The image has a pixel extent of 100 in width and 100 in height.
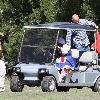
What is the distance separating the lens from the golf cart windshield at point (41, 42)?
19891mm

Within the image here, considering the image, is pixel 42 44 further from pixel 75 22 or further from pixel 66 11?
pixel 66 11

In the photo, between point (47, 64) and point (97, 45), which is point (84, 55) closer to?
point (97, 45)

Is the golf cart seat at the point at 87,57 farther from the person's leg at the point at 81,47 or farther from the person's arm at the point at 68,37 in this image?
the person's arm at the point at 68,37

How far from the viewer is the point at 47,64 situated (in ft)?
64.7

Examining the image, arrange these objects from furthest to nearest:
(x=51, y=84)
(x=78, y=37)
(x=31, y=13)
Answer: (x=31, y=13)
(x=78, y=37)
(x=51, y=84)

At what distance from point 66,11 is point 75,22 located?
13121 millimetres

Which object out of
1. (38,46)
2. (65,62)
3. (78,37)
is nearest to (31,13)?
(78,37)

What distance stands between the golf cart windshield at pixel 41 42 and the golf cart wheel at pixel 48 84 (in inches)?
21.8

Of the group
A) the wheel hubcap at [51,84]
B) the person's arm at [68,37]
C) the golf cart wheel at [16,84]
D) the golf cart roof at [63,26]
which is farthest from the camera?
the person's arm at [68,37]

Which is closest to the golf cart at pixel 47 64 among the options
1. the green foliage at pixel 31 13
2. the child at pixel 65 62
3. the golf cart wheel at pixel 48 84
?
the golf cart wheel at pixel 48 84

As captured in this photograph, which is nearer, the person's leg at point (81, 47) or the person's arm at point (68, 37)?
the person's arm at point (68, 37)

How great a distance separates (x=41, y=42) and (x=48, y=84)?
144 cm

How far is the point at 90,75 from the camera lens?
20.5 metres

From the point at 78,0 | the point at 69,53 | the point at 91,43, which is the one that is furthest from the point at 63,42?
the point at 78,0
